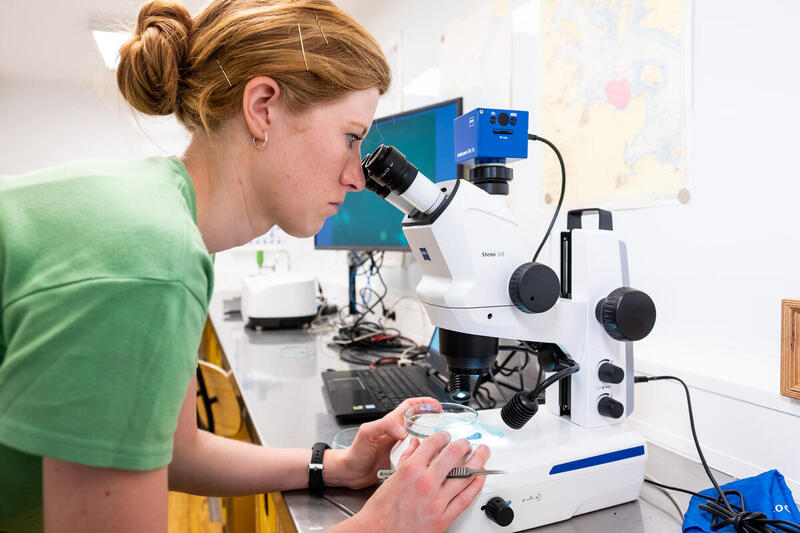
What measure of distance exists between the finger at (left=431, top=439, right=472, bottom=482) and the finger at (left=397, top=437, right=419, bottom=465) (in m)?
0.04

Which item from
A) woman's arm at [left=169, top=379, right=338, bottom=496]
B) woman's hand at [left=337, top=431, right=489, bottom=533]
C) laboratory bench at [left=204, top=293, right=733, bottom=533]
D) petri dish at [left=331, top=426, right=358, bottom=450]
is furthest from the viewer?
petri dish at [left=331, top=426, right=358, bottom=450]

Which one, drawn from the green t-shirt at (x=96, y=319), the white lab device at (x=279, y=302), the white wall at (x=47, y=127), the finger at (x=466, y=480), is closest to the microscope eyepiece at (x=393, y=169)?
the green t-shirt at (x=96, y=319)

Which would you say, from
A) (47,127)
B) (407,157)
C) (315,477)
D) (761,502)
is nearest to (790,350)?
(761,502)

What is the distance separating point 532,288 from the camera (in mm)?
617

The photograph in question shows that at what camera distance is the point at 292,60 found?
652 mm

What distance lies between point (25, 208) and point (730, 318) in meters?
1.06

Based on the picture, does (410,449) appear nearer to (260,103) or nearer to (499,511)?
(499,511)

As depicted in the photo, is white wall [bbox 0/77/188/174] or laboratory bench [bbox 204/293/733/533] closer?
laboratory bench [bbox 204/293/733/533]

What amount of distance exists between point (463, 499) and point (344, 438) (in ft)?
Answer: 1.20

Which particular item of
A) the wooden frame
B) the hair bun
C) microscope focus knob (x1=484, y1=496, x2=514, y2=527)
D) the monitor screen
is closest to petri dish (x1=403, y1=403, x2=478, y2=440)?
microscope focus knob (x1=484, y1=496, x2=514, y2=527)

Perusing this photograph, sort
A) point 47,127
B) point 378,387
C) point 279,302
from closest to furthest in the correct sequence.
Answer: point 378,387 → point 279,302 → point 47,127

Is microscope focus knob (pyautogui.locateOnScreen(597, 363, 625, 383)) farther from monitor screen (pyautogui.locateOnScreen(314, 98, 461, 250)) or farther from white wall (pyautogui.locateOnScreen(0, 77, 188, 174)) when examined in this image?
white wall (pyautogui.locateOnScreen(0, 77, 188, 174))

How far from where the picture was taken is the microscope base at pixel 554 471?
0.57 m

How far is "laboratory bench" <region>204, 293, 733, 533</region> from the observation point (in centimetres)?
62
